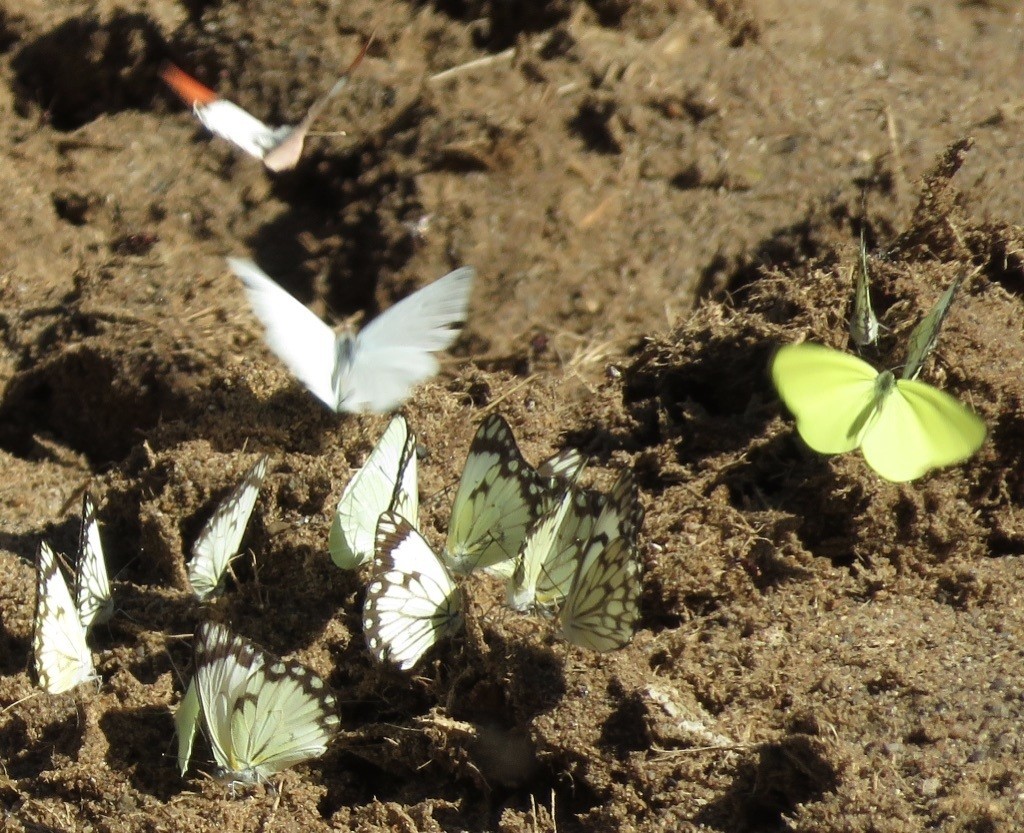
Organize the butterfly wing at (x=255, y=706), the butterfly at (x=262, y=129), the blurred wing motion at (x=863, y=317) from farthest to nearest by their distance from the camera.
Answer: the butterfly at (x=262, y=129) < the blurred wing motion at (x=863, y=317) < the butterfly wing at (x=255, y=706)

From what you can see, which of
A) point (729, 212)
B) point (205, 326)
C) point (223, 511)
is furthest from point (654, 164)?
point (223, 511)

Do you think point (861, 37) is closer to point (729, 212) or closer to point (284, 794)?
point (729, 212)

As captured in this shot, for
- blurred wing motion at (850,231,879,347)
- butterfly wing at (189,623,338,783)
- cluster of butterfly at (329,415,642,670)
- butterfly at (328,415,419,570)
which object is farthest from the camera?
blurred wing motion at (850,231,879,347)

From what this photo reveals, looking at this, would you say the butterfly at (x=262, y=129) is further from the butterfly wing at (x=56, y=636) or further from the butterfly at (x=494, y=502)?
the butterfly wing at (x=56, y=636)

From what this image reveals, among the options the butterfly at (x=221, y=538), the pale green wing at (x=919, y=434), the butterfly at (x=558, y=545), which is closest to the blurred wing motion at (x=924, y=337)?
the pale green wing at (x=919, y=434)

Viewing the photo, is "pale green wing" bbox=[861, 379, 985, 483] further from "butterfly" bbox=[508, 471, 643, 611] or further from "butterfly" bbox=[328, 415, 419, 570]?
"butterfly" bbox=[328, 415, 419, 570]

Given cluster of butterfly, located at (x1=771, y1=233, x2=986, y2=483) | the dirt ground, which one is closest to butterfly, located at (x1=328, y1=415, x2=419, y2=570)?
the dirt ground
